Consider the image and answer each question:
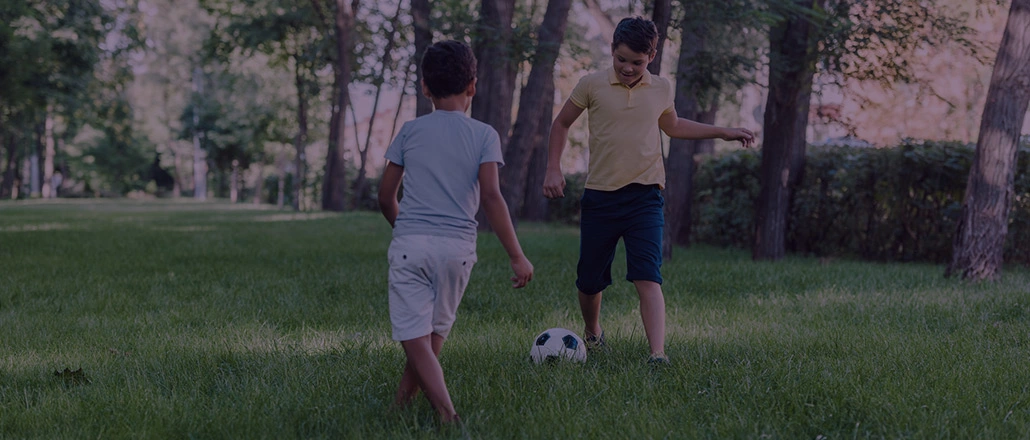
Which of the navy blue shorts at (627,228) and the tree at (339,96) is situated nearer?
the navy blue shorts at (627,228)

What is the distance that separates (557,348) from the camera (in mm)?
4199

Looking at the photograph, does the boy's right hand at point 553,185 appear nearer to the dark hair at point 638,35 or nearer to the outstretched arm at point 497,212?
the dark hair at point 638,35

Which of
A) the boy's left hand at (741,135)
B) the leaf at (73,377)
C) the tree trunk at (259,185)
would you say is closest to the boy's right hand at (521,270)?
the boy's left hand at (741,135)

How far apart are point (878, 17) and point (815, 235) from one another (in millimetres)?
3662

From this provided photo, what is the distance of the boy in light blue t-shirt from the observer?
298 cm

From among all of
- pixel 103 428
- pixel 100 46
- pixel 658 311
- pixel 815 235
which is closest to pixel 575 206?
pixel 815 235

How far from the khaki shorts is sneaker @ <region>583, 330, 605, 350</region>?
1731mm

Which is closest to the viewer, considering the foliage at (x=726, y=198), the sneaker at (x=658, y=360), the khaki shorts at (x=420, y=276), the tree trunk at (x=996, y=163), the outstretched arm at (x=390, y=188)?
the khaki shorts at (x=420, y=276)

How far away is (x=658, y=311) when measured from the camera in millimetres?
4266

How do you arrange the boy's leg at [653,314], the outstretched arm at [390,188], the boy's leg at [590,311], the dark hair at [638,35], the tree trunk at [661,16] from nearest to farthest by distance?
the outstretched arm at [390,188]
the dark hair at [638,35]
the boy's leg at [653,314]
the boy's leg at [590,311]
the tree trunk at [661,16]

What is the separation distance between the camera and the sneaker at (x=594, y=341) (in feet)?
15.0

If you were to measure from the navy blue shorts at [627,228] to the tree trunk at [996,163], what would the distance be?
5423mm

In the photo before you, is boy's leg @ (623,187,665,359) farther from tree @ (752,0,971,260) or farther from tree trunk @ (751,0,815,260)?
tree trunk @ (751,0,815,260)

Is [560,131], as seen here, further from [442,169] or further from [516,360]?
[442,169]
